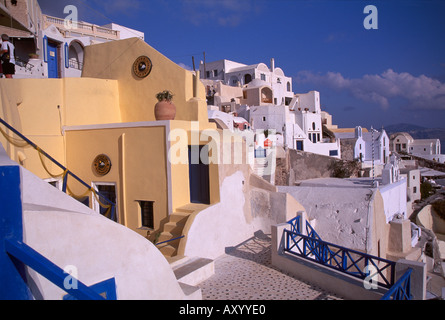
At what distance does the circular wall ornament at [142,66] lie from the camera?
12.1 metres

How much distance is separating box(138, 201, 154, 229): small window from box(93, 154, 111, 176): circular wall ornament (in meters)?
1.50

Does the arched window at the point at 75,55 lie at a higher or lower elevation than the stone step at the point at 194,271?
higher

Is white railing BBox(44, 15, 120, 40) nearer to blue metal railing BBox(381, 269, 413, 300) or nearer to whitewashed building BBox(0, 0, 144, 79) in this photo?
whitewashed building BBox(0, 0, 144, 79)

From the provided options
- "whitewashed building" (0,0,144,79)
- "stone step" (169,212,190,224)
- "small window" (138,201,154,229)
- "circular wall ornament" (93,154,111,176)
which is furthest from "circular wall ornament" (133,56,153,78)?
"stone step" (169,212,190,224)

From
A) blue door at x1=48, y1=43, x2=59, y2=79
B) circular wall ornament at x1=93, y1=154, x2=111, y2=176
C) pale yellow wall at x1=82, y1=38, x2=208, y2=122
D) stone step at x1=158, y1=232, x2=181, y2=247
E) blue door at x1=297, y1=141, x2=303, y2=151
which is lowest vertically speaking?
stone step at x1=158, y1=232, x2=181, y2=247

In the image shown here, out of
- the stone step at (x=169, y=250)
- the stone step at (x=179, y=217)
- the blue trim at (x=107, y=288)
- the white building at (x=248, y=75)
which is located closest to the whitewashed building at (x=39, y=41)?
the stone step at (x=179, y=217)

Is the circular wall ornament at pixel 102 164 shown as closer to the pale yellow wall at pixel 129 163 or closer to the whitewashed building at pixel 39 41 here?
the pale yellow wall at pixel 129 163

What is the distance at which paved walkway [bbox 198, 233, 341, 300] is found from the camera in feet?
23.8

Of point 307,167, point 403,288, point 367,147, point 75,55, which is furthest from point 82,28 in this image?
point 367,147

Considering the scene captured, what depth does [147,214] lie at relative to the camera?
9977 mm

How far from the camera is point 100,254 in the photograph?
4.24 metres

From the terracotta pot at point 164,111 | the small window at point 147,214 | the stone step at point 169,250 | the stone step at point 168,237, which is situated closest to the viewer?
the stone step at point 169,250

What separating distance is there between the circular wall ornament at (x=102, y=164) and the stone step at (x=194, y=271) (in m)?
4.03

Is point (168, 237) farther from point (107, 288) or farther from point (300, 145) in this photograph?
point (300, 145)
